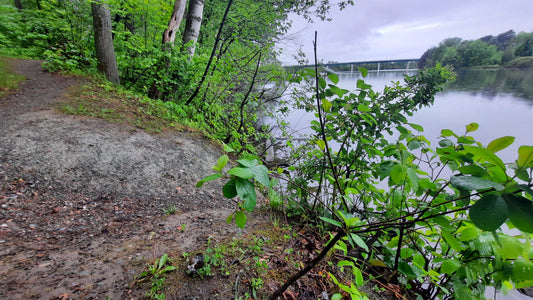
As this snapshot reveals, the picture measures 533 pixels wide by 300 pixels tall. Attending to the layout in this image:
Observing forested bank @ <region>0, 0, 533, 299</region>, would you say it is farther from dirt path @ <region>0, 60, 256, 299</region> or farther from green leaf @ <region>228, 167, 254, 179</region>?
dirt path @ <region>0, 60, 256, 299</region>

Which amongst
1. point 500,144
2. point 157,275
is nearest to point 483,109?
point 500,144

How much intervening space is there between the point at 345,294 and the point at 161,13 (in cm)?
548

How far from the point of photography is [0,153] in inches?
95.5

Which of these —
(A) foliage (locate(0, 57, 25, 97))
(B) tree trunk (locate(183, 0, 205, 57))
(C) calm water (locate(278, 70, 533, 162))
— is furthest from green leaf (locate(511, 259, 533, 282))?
(A) foliage (locate(0, 57, 25, 97))

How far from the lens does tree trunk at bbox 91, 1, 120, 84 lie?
4.64 metres

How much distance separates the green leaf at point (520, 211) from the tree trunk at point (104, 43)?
246 inches

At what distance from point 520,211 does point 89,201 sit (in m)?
3.02

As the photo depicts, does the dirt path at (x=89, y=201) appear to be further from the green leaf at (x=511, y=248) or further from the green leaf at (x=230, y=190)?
the green leaf at (x=511, y=248)

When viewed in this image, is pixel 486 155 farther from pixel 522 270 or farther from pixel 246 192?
pixel 522 270

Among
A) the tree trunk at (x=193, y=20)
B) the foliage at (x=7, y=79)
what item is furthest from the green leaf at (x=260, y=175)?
the foliage at (x=7, y=79)

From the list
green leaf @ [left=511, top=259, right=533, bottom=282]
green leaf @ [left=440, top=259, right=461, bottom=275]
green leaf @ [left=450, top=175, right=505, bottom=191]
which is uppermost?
green leaf @ [left=450, top=175, right=505, bottom=191]

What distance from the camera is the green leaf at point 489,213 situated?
20.2 inches

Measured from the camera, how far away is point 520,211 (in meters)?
0.50

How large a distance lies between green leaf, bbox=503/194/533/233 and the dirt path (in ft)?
5.18
